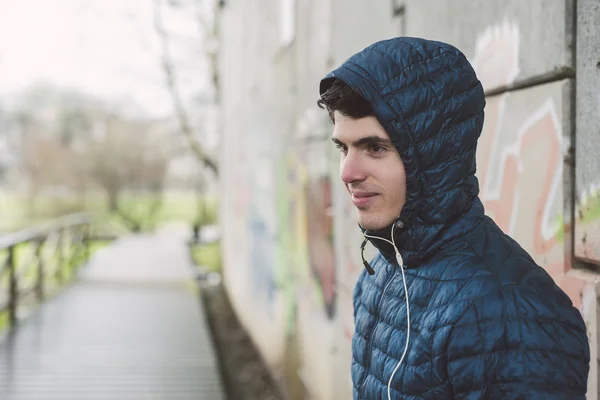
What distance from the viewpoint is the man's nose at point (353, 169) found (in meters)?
1.51

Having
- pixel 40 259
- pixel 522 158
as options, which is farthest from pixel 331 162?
pixel 40 259

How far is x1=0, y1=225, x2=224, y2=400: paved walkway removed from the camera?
6539 mm

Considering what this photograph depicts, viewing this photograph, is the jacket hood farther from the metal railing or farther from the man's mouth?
the metal railing

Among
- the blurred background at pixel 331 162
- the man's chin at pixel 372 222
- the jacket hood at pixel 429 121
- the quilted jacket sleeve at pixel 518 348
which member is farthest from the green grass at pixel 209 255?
the quilted jacket sleeve at pixel 518 348

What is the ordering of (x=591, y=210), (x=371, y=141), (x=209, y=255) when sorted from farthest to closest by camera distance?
(x=209, y=255)
(x=591, y=210)
(x=371, y=141)

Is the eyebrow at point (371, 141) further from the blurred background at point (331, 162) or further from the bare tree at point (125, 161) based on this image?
the bare tree at point (125, 161)

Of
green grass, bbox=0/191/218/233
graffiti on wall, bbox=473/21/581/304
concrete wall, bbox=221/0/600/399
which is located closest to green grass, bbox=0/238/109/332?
concrete wall, bbox=221/0/600/399

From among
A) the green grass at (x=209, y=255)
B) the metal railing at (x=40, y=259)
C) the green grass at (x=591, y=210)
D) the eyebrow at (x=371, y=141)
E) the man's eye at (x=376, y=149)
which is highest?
the eyebrow at (x=371, y=141)

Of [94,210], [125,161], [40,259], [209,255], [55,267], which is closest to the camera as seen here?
[40,259]

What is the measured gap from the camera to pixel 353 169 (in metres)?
1.53

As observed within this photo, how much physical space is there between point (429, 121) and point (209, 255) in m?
23.9

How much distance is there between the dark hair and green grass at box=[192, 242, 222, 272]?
19.6 meters

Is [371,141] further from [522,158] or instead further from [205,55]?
[205,55]

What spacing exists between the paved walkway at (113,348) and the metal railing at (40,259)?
36 cm
